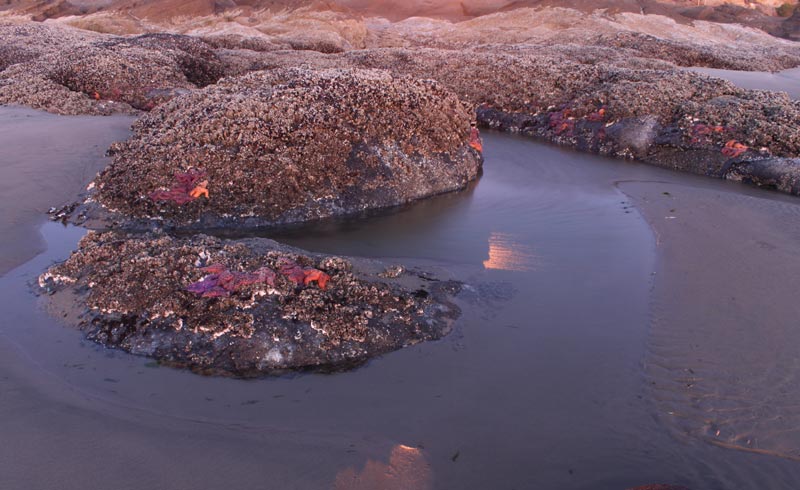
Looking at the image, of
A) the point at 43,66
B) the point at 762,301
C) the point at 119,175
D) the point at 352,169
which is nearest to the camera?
the point at 762,301

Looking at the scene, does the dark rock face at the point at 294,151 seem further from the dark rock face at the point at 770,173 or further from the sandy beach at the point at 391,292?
the dark rock face at the point at 770,173

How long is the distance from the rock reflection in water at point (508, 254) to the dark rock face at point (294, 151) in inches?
69.6

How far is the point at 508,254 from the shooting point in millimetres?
6047

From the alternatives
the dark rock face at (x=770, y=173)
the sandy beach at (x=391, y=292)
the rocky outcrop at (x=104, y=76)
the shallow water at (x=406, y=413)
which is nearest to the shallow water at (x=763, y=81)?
the sandy beach at (x=391, y=292)

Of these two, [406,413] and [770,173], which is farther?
[770,173]

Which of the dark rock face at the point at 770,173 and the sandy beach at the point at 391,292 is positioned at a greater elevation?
the dark rock face at the point at 770,173

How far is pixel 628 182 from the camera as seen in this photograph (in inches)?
355

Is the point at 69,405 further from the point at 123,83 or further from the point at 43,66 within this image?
the point at 43,66

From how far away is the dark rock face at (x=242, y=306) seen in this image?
4098 mm

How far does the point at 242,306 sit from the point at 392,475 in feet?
6.08

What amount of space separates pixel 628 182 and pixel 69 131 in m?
9.09

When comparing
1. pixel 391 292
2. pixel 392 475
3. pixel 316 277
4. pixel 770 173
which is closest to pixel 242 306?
pixel 316 277

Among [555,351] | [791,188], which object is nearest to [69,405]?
[555,351]

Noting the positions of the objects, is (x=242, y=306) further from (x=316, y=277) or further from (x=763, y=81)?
(x=763, y=81)
